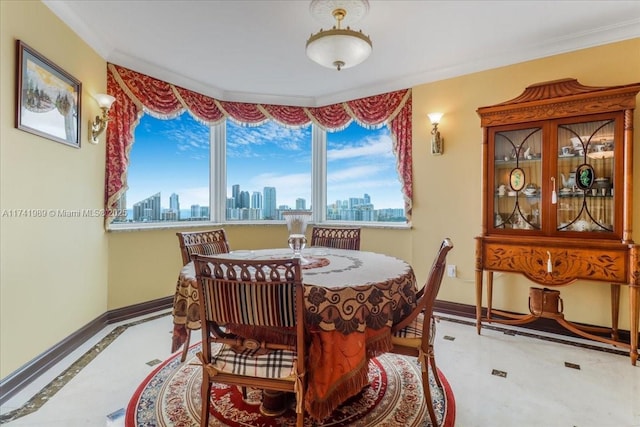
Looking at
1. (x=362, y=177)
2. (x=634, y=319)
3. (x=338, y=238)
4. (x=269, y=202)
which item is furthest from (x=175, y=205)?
(x=634, y=319)

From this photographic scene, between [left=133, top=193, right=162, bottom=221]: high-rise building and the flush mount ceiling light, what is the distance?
96.0 inches

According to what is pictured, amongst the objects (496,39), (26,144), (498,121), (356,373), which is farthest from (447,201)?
(26,144)

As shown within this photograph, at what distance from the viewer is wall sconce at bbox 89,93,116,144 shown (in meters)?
2.75

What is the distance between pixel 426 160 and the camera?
353cm

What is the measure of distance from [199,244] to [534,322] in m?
3.03

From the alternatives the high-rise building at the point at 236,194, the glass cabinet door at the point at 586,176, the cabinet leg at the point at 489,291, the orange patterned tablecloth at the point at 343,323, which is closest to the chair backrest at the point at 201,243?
the orange patterned tablecloth at the point at 343,323

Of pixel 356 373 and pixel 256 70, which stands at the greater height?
pixel 256 70

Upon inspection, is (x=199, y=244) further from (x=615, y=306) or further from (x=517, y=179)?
(x=615, y=306)

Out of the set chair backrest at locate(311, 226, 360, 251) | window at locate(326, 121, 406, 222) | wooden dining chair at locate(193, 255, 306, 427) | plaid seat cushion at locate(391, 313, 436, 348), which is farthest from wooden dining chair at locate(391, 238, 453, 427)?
window at locate(326, 121, 406, 222)

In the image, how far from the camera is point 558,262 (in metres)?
2.55

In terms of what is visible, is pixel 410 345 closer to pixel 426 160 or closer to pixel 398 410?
pixel 398 410

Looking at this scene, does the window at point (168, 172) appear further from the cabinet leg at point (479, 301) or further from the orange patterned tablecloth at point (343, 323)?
the cabinet leg at point (479, 301)

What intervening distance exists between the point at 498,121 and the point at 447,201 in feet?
3.00

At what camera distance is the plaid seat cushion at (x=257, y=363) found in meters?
1.37
